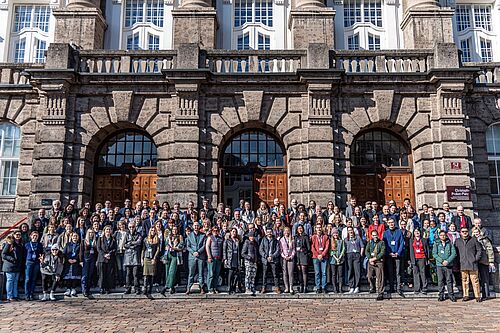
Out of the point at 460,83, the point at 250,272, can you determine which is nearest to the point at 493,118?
the point at 460,83

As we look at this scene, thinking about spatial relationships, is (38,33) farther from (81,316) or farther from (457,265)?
(457,265)

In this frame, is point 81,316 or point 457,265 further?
point 457,265

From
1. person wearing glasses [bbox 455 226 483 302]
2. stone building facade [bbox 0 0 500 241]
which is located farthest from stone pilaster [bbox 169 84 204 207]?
person wearing glasses [bbox 455 226 483 302]

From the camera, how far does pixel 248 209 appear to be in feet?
48.0

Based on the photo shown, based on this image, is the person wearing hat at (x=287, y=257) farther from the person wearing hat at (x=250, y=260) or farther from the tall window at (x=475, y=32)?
the tall window at (x=475, y=32)

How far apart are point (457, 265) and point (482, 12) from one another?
55.3 ft

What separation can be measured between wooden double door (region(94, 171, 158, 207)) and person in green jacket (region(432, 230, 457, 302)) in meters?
10.4

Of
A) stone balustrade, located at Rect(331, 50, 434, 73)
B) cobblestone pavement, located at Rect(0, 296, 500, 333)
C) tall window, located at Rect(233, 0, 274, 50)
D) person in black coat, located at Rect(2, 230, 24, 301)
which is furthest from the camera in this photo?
tall window, located at Rect(233, 0, 274, 50)

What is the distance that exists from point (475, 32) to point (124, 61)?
17.5 meters

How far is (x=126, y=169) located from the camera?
18562 mm

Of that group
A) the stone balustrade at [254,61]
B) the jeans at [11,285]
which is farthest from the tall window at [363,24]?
the jeans at [11,285]

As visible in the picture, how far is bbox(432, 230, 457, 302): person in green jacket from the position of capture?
12.4 meters

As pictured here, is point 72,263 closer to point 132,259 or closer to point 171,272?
point 132,259

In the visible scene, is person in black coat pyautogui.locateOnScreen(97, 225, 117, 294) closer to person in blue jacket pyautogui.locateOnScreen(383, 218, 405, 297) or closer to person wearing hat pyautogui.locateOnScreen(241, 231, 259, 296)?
person wearing hat pyautogui.locateOnScreen(241, 231, 259, 296)
